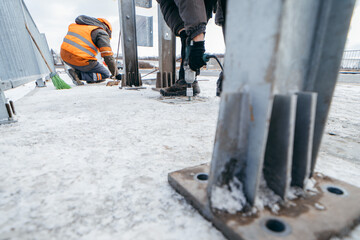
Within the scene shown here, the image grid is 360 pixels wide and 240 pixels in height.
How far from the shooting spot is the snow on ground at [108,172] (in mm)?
419

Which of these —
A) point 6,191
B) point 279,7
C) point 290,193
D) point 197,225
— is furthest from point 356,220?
point 6,191

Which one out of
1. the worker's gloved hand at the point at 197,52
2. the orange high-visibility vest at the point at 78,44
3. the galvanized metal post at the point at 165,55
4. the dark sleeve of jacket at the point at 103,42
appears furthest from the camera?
the dark sleeve of jacket at the point at 103,42

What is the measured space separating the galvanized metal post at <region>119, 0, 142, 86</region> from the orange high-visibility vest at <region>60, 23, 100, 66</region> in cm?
113

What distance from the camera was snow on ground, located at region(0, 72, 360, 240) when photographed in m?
0.42

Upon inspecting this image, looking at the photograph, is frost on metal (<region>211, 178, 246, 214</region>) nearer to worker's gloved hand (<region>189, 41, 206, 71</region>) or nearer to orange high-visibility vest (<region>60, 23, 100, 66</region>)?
worker's gloved hand (<region>189, 41, 206, 71</region>)

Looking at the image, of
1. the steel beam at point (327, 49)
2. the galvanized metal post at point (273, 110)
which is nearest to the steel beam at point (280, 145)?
the galvanized metal post at point (273, 110)

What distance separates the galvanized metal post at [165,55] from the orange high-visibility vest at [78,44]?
5.80 feet

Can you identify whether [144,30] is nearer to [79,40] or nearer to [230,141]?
[79,40]

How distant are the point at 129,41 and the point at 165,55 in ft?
2.50

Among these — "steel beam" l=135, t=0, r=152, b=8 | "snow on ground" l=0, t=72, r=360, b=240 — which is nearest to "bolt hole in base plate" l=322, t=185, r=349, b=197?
"snow on ground" l=0, t=72, r=360, b=240

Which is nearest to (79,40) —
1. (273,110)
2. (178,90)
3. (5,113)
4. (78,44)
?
(78,44)

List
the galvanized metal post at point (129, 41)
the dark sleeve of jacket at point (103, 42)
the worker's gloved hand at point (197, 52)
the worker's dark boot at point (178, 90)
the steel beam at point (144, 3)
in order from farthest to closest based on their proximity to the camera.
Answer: the dark sleeve of jacket at point (103, 42), the steel beam at point (144, 3), the galvanized metal post at point (129, 41), the worker's dark boot at point (178, 90), the worker's gloved hand at point (197, 52)

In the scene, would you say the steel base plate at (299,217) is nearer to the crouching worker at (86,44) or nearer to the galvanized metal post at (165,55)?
the galvanized metal post at (165,55)

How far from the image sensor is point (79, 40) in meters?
3.70
